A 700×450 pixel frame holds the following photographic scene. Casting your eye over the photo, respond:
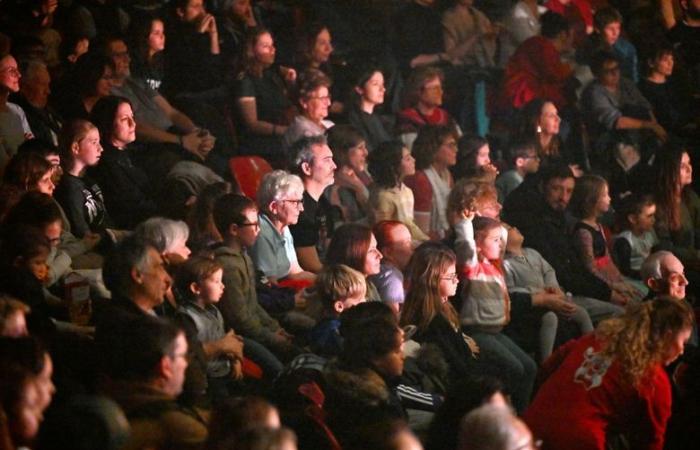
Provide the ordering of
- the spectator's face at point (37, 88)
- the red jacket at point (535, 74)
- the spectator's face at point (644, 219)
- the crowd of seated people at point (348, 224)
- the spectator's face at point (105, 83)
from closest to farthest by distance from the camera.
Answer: the crowd of seated people at point (348, 224) < the spectator's face at point (37, 88) < the spectator's face at point (105, 83) < the spectator's face at point (644, 219) < the red jacket at point (535, 74)

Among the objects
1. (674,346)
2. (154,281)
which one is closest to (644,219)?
(674,346)

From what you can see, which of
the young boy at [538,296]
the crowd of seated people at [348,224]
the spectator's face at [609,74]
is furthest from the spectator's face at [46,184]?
the spectator's face at [609,74]

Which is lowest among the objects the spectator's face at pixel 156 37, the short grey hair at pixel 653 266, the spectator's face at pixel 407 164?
the short grey hair at pixel 653 266

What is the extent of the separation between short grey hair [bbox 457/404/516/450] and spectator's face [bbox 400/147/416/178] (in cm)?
315

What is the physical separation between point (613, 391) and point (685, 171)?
382 cm

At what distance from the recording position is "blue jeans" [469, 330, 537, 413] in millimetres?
8688

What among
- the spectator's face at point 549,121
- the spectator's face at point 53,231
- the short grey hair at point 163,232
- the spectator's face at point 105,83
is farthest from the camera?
the spectator's face at point 549,121

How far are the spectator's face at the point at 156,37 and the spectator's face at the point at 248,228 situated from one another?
5.31 ft

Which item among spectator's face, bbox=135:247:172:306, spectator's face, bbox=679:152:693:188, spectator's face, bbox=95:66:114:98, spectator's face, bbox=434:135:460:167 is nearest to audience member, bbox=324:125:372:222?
spectator's face, bbox=434:135:460:167

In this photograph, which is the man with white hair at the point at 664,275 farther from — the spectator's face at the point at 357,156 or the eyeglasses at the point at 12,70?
the eyeglasses at the point at 12,70

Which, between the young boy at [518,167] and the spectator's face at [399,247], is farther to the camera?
the young boy at [518,167]

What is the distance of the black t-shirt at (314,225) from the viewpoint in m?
8.64

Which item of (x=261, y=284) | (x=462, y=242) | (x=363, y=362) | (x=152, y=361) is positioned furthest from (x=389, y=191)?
(x=152, y=361)

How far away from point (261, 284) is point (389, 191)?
1.48 metres
